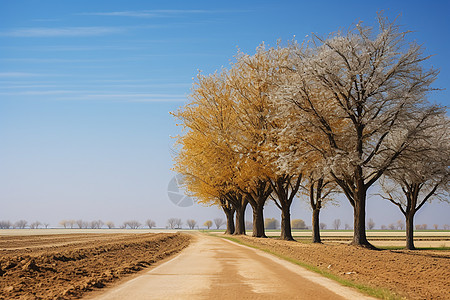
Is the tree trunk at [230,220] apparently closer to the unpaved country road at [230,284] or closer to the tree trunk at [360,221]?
the tree trunk at [360,221]

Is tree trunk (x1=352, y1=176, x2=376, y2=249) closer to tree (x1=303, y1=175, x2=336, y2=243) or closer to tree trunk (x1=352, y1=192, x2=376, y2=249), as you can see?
tree trunk (x1=352, y1=192, x2=376, y2=249)

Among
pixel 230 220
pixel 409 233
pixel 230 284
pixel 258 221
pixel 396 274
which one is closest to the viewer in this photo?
pixel 230 284

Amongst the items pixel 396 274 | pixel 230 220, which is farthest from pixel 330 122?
pixel 230 220

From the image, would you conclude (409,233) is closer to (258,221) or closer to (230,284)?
(258,221)

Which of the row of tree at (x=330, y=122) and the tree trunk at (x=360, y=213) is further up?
the row of tree at (x=330, y=122)

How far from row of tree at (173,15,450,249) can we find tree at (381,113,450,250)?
0.10 meters

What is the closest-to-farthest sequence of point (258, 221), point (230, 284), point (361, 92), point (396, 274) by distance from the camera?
1. point (230, 284)
2. point (396, 274)
3. point (361, 92)
4. point (258, 221)

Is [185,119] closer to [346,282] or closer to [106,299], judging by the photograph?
[346,282]

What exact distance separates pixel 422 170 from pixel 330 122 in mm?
7014

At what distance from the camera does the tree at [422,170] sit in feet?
99.5

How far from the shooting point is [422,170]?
3186cm

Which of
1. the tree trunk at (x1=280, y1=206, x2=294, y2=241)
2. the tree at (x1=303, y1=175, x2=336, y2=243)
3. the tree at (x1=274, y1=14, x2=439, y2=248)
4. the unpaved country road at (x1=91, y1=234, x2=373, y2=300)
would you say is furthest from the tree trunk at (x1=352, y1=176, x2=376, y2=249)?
the unpaved country road at (x1=91, y1=234, x2=373, y2=300)

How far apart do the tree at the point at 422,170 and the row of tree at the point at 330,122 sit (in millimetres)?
102

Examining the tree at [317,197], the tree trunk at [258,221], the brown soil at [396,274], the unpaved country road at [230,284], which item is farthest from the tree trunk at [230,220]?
the unpaved country road at [230,284]
